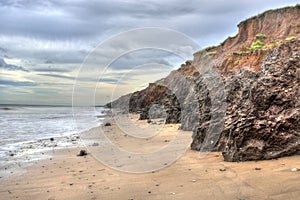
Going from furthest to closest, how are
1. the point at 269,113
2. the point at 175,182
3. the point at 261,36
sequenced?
the point at 261,36 → the point at 269,113 → the point at 175,182

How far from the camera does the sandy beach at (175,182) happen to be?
13.8 feet

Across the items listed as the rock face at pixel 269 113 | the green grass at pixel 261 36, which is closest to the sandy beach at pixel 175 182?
the rock face at pixel 269 113

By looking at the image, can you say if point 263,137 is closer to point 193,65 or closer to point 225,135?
point 225,135

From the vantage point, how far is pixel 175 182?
5008 millimetres

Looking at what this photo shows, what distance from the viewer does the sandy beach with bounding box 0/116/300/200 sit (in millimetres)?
4199

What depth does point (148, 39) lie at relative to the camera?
8164 millimetres

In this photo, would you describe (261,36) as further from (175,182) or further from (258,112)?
(175,182)

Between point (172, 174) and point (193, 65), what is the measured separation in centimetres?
3923

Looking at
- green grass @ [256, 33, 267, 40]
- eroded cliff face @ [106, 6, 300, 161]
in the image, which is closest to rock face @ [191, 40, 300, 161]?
eroded cliff face @ [106, 6, 300, 161]

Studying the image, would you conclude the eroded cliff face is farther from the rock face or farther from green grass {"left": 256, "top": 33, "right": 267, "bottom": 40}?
green grass {"left": 256, "top": 33, "right": 267, "bottom": 40}

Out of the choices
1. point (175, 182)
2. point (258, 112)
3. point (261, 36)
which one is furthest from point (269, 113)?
point (261, 36)

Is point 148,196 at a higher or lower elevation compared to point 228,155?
lower

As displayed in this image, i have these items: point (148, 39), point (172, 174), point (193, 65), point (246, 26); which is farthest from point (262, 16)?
point (172, 174)

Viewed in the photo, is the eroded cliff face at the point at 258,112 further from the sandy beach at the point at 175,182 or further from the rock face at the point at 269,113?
the sandy beach at the point at 175,182
